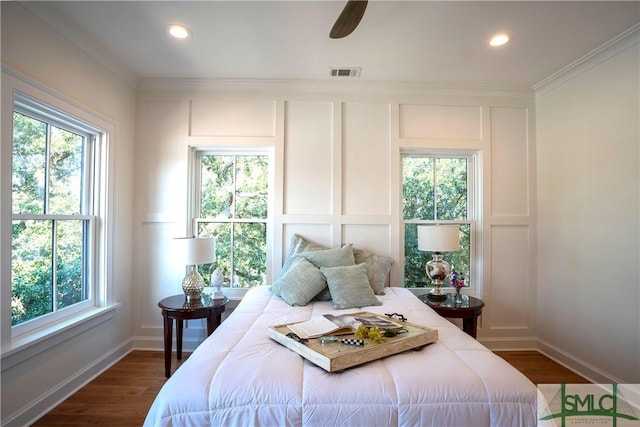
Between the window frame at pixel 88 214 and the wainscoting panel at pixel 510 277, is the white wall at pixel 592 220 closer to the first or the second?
the wainscoting panel at pixel 510 277

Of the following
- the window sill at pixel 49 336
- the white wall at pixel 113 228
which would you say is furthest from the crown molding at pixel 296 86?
the window sill at pixel 49 336

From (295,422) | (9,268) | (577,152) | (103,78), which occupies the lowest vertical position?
(295,422)

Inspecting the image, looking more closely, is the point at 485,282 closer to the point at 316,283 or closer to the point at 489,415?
the point at 316,283

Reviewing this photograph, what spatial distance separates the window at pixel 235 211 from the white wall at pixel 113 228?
27.0 inches

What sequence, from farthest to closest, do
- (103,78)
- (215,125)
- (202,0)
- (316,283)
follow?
(215,125), (103,78), (316,283), (202,0)

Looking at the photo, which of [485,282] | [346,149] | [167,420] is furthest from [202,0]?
[485,282]

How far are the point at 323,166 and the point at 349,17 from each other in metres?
1.50

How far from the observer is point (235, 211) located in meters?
3.04

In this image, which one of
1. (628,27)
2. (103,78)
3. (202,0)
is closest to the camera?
(202,0)

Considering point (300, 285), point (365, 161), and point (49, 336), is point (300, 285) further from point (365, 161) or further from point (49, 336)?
point (49, 336)

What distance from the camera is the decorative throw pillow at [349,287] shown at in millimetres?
2145

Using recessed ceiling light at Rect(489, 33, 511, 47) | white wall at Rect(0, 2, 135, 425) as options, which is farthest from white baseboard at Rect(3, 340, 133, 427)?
recessed ceiling light at Rect(489, 33, 511, 47)

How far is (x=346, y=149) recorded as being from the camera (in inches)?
116

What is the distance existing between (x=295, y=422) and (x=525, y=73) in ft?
11.0
